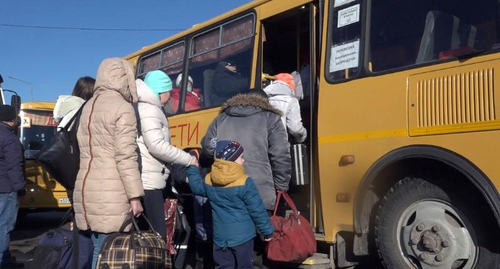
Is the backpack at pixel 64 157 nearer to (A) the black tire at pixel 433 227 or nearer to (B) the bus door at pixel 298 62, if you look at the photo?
(B) the bus door at pixel 298 62

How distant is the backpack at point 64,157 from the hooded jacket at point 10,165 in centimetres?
263

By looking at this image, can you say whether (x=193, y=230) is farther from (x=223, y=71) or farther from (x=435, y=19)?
(x=435, y=19)

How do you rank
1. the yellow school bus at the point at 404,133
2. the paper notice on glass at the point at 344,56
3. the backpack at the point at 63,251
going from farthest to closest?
the paper notice on glass at the point at 344,56 < the yellow school bus at the point at 404,133 < the backpack at the point at 63,251

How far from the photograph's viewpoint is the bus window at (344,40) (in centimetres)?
476

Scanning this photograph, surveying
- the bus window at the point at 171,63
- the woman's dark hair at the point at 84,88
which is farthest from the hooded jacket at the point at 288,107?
the bus window at the point at 171,63

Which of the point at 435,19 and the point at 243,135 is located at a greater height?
the point at 435,19

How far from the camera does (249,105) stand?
4.79 meters

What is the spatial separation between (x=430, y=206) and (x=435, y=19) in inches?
59.0

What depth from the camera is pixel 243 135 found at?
469 centimetres

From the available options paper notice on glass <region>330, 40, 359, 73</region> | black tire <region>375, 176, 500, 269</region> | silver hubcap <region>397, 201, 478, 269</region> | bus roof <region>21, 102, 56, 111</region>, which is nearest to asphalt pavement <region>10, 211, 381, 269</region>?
black tire <region>375, 176, 500, 269</region>

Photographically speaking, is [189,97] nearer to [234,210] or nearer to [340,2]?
[340,2]

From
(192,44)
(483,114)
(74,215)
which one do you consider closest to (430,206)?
(483,114)

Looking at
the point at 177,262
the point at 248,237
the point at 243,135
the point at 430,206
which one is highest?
the point at 243,135

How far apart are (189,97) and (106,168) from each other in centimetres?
386
